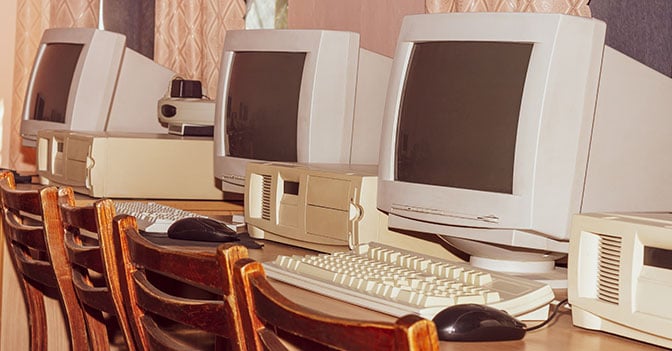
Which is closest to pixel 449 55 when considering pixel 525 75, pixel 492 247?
pixel 525 75

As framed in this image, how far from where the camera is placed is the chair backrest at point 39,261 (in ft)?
6.86

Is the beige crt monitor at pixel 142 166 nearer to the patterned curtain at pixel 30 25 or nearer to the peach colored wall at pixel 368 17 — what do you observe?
the peach colored wall at pixel 368 17

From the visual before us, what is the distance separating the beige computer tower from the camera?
78.1 inches

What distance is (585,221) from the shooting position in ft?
4.74

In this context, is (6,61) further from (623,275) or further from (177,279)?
(623,275)

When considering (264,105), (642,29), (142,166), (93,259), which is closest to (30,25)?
(142,166)

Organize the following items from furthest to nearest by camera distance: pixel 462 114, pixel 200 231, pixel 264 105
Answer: pixel 264 105 < pixel 200 231 < pixel 462 114

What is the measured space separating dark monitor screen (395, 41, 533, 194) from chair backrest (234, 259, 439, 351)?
2.36 feet

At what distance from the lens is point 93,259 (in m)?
1.88

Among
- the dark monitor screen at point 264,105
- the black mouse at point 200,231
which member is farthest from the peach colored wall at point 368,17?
the black mouse at point 200,231

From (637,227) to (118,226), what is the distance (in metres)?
0.78

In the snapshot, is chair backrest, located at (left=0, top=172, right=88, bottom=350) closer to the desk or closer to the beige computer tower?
the desk

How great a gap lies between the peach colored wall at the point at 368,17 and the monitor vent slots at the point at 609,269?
63.0 inches

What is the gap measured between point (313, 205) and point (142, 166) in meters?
0.99
